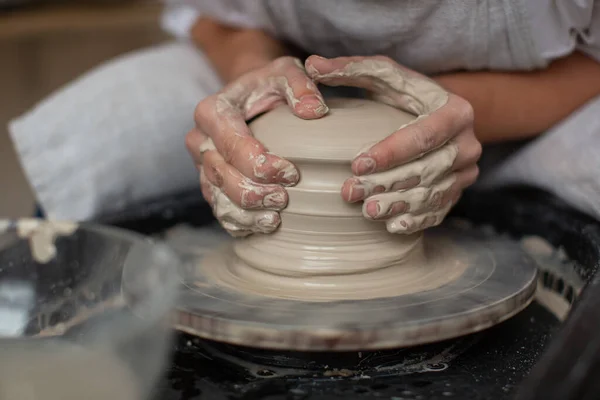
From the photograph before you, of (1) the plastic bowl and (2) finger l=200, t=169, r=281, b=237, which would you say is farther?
(2) finger l=200, t=169, r=281, b=237

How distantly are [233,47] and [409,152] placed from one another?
713 mm

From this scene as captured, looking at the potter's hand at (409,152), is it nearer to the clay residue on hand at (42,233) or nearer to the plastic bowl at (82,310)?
the plastic bowl at (82,310)

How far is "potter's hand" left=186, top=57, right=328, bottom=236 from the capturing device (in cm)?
89

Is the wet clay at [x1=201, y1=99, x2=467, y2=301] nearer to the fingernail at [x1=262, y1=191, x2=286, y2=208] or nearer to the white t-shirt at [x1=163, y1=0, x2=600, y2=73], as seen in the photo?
the fingernail at [x1=262, y1=191, x2=286, y2=208]

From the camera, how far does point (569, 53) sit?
3.87 feet

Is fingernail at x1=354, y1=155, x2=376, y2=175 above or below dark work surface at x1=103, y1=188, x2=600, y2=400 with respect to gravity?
above

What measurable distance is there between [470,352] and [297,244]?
262mm

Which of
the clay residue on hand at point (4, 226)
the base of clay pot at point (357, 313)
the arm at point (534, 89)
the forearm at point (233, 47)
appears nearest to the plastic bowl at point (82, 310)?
the clay residue on hand at point (4, 226)

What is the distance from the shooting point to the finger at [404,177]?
0.86 meters

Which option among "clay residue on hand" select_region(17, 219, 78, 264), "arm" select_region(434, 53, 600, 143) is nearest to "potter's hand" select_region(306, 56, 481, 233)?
"arm" select_region(434, 53, 600, 143)

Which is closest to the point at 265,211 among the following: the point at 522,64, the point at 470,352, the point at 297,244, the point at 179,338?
the point at 297,244

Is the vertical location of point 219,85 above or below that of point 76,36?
above

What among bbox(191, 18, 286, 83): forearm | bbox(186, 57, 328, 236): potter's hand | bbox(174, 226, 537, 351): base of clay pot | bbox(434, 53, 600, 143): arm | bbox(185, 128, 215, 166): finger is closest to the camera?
bbox(174, 226, 537, 351): base of clay pot

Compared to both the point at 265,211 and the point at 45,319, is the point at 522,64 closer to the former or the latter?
the point at 265,211
